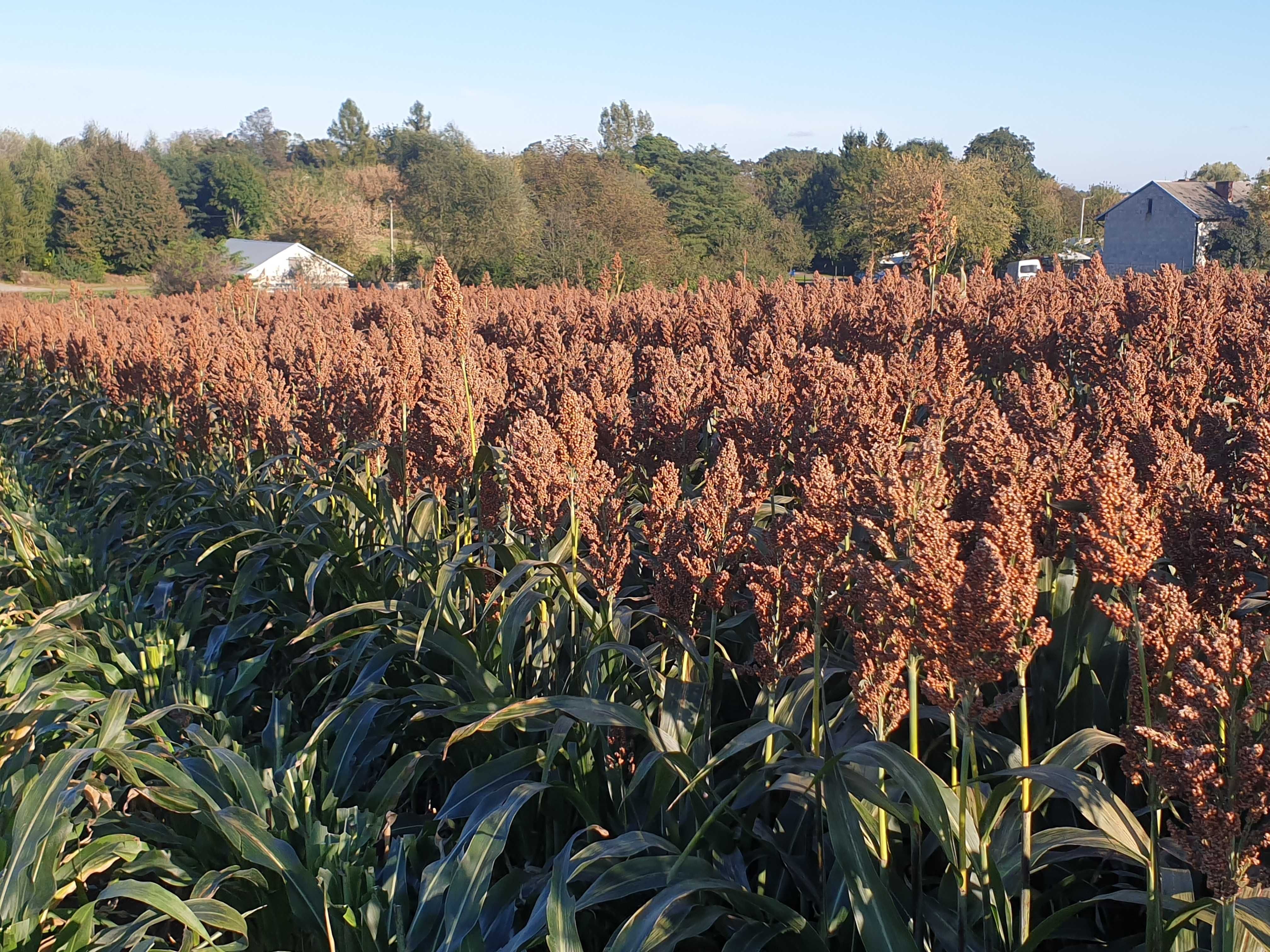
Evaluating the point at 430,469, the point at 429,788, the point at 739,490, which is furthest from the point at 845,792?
the point at 430,469

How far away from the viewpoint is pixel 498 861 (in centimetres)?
300

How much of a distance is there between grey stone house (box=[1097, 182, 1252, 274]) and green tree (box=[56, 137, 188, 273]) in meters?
67.0

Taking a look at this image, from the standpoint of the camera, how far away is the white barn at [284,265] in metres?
45.9

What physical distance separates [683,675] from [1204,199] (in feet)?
254

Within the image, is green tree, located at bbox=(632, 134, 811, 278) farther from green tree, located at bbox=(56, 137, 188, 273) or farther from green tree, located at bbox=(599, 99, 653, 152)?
green tree, located at bbox=(599, 99, 653, 152)

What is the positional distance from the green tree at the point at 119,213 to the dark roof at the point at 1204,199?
67377 millimetres

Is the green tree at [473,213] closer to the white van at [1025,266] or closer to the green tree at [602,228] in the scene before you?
the green tree at [602,228]

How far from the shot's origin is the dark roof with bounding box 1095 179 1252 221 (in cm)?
6309

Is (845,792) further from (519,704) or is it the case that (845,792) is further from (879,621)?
(519,704)

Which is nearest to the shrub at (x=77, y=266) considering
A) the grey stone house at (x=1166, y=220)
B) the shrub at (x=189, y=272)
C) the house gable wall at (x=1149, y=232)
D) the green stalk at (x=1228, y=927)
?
the shrub at (x=189, y=272)

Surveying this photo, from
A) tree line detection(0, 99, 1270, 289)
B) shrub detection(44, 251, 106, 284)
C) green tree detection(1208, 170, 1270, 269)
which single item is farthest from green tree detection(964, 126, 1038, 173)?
shrub detection(44, 251, 106, 284)

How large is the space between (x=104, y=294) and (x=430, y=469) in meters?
56.7

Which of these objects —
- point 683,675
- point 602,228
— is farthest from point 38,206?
point 683,675

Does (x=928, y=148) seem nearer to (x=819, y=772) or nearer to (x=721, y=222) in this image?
(x=721, y=222)
